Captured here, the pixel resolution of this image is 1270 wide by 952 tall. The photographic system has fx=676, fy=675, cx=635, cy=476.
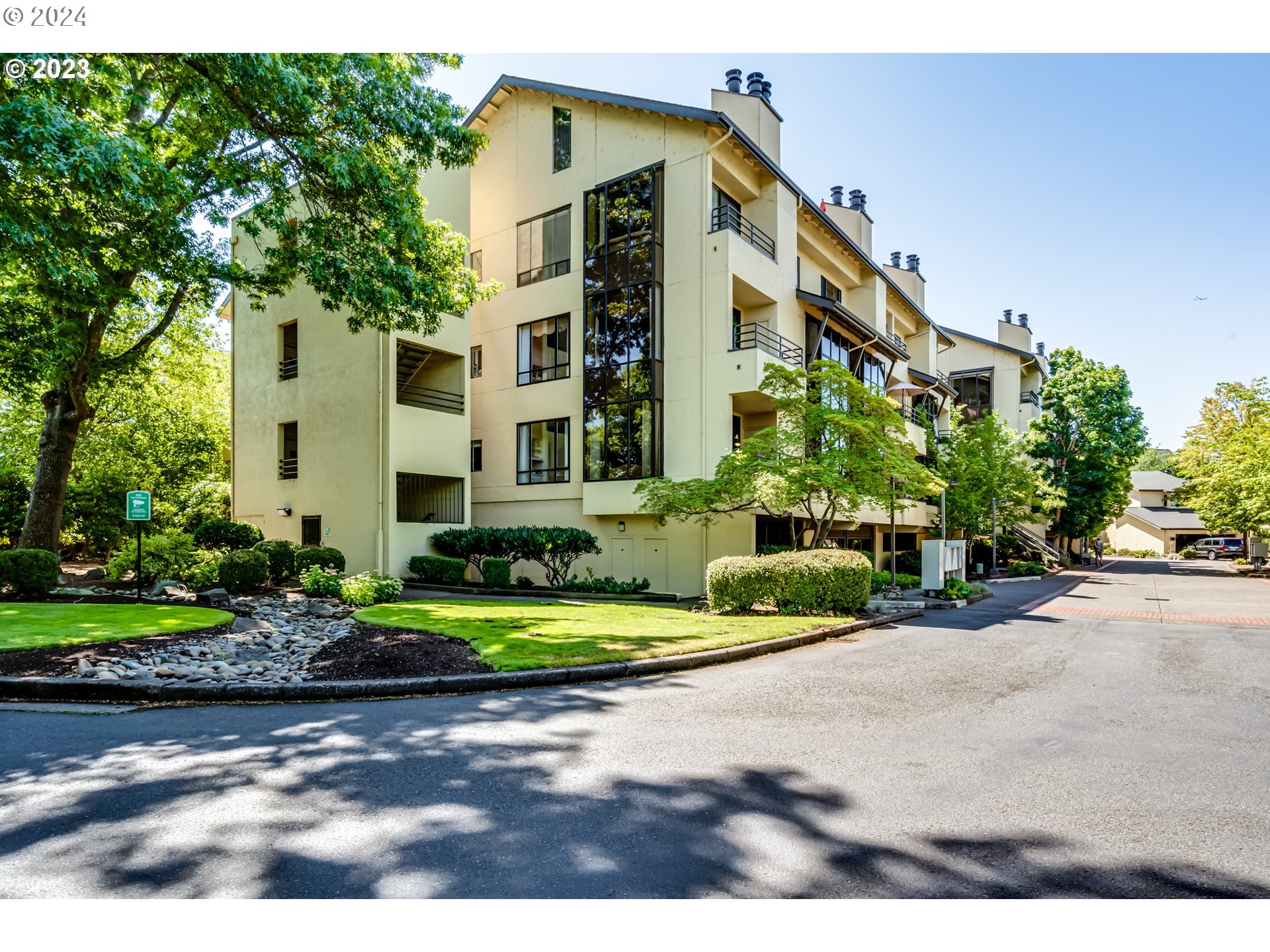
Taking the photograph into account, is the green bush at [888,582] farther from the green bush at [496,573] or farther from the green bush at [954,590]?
the green bush at [496,573]

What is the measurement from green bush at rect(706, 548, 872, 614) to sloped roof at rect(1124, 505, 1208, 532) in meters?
63.1

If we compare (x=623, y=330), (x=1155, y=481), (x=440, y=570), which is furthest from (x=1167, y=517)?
(x=440, y=570)

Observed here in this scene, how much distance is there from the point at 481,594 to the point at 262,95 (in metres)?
→ 11.5

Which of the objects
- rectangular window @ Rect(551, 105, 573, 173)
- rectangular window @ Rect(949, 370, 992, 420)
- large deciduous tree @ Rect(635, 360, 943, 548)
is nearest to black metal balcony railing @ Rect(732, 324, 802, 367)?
large deciduous tree @ Rect(635, 360, 943, 548)

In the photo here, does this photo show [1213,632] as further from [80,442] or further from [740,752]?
[80,442]

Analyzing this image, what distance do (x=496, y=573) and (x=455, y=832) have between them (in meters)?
14.9

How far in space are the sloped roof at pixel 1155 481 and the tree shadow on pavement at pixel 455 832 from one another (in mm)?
83046

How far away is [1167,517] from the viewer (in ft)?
209

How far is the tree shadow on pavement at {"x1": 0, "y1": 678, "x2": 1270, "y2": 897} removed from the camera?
3.13 meters

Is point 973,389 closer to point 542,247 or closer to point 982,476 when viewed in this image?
point 982,476

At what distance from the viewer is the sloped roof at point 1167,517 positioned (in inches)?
2387

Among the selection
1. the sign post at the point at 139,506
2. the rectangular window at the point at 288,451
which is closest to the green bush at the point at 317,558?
the sign post at the point at 139,506

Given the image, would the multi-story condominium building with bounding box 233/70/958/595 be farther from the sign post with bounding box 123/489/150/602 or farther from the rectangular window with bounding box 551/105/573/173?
the sign post with bounding box 123/489/150/602

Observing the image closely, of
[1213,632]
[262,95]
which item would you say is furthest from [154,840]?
[1213,632]
